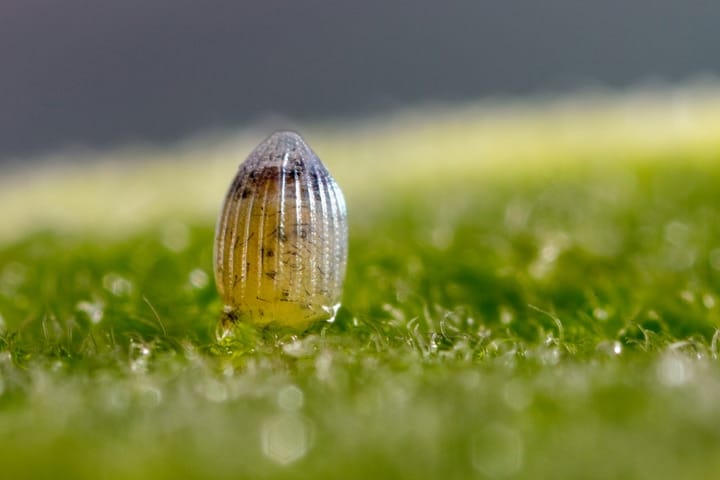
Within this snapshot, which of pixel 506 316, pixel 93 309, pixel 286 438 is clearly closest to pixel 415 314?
pixel 506 316

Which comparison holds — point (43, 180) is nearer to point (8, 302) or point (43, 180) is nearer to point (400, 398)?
point (8, 302)

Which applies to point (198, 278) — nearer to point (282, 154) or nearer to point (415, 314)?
point (282, 154)

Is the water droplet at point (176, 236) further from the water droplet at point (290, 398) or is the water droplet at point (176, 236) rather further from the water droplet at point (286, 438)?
the water droplet at point (286, 438)

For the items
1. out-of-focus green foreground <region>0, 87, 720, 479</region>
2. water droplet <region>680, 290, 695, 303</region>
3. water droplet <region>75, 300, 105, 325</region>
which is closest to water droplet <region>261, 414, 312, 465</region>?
out-of-focus green foreground <region>0, 87, 720, 479</region>

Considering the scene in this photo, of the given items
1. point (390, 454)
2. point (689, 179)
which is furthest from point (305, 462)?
point (689, 179)

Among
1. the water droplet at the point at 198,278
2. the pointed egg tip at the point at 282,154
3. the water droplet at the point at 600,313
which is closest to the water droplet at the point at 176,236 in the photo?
the water droplet at the point at 198,278

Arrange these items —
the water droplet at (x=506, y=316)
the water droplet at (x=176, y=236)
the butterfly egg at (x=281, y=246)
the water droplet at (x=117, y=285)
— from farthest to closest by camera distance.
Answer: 1. the water droplet at (x=176, y=236)
2. the water droplet at (x=117, y=285)
3. the water droplet at (x=506, y=316)
4. the butterfly egg at (x=281, y=246)

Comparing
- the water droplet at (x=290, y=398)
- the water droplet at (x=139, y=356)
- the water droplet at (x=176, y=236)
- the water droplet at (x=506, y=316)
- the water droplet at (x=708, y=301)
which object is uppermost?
the water droplet at (x=290, y=398)
